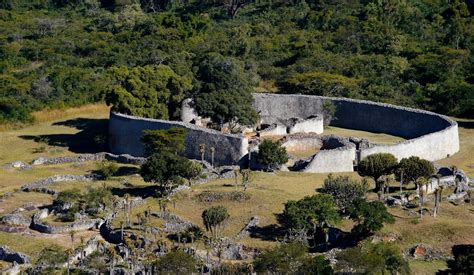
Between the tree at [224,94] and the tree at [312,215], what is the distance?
77.6ft

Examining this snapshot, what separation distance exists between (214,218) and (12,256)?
1081 cm

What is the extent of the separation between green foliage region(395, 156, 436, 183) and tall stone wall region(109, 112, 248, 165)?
41.7 ft

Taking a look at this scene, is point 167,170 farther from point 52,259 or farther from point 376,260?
point 376,260

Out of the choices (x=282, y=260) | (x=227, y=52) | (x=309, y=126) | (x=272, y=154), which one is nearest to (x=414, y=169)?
(x=272, y=154)

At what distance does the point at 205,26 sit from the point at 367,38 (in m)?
20.9

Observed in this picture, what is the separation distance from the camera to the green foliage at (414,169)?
60062 millimetres

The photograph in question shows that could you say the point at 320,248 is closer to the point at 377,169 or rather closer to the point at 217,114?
the point at 377,169

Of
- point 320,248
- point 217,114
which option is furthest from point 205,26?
point 320,248

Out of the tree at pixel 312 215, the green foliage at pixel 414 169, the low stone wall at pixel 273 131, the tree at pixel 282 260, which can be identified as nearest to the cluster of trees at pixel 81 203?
the tree at pixel 312 215

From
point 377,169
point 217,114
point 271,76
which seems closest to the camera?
point 377,169

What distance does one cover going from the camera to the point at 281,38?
11538 cm

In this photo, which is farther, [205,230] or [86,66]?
[86,66]

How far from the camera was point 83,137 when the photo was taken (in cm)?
8075

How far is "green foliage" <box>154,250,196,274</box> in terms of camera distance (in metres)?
45.2
